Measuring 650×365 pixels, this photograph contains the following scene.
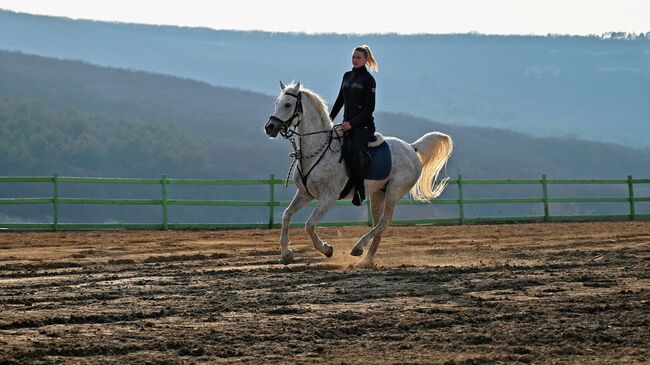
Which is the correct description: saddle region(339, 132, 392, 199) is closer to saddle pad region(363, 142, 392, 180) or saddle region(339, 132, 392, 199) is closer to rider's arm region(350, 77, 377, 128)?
saddle pad region(363, 142, 392, 180)

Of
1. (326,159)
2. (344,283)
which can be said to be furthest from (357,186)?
(344,283)

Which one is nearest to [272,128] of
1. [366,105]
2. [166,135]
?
[366,105]

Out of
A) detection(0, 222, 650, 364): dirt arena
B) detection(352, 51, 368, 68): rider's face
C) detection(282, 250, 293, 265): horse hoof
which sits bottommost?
detection(0, 222, 650, 364): dirt arena

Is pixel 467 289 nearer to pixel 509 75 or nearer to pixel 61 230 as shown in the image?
pixel 61 230

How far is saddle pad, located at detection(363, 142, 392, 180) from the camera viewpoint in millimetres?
12812

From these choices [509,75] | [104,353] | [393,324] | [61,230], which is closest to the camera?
[104,353]

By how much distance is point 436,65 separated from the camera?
4754 inches

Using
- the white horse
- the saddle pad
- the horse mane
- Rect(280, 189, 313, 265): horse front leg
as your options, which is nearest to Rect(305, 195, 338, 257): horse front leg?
the white horse

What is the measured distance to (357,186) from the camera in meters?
12.8

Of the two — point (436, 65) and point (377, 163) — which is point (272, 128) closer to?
point (377, 163)

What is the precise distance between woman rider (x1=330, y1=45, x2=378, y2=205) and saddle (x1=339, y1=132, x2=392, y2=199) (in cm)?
10

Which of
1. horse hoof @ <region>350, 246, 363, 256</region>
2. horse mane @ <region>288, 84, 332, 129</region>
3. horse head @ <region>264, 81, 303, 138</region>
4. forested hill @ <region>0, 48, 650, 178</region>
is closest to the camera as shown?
horse head @ <region>264, 81, 303, 138</region>

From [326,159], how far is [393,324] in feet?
16.9

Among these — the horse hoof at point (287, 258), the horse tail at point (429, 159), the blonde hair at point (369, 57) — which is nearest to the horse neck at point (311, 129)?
the blonde hair at point (369, 57)
